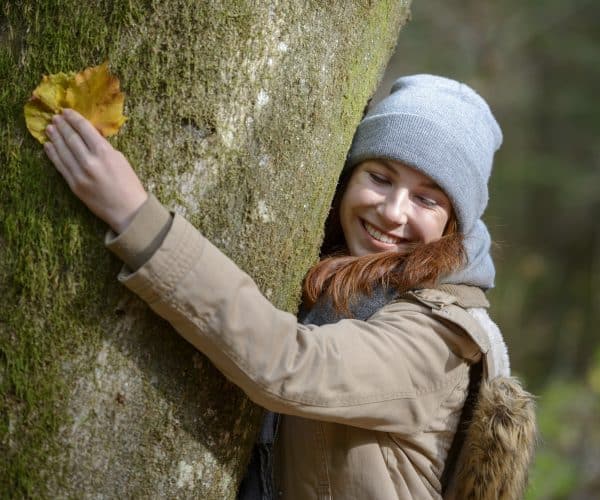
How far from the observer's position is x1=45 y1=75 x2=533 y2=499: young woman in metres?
1.59

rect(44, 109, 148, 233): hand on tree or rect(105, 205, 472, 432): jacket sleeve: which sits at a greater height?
rect(44, 109, 148, 233): hand on tree

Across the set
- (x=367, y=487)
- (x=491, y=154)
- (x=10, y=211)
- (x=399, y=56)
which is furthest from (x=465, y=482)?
(x=399, y=56)

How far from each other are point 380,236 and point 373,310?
265mm

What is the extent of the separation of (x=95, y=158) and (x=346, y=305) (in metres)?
0.89

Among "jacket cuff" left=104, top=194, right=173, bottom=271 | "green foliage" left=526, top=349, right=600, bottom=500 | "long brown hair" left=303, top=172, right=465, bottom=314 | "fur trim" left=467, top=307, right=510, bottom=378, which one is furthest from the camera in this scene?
"green foliage" left=526, top=349, right=600, bottom=500

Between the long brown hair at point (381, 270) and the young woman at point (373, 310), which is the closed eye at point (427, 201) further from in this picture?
the long brown hair at point (381, 270)

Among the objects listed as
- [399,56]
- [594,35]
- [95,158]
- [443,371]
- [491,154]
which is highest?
[594,35]

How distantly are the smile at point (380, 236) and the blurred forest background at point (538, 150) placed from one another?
9.82m

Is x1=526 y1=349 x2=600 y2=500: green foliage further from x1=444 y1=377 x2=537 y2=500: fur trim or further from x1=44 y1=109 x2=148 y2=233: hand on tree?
x1=44 y1=109 x2=148 y2=233: hand on tree

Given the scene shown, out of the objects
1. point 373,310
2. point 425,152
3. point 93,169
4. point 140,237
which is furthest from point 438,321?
point 93,169

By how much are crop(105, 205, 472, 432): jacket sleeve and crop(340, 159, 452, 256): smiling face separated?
0.32 meters

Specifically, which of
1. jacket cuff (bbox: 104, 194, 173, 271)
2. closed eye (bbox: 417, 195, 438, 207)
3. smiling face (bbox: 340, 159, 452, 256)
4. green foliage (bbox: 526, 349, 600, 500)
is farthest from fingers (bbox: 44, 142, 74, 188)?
green foliage (bbox: 526, 349, 600, 500)

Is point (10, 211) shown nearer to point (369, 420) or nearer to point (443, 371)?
point (369, 420)

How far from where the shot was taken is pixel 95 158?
1576 mm
